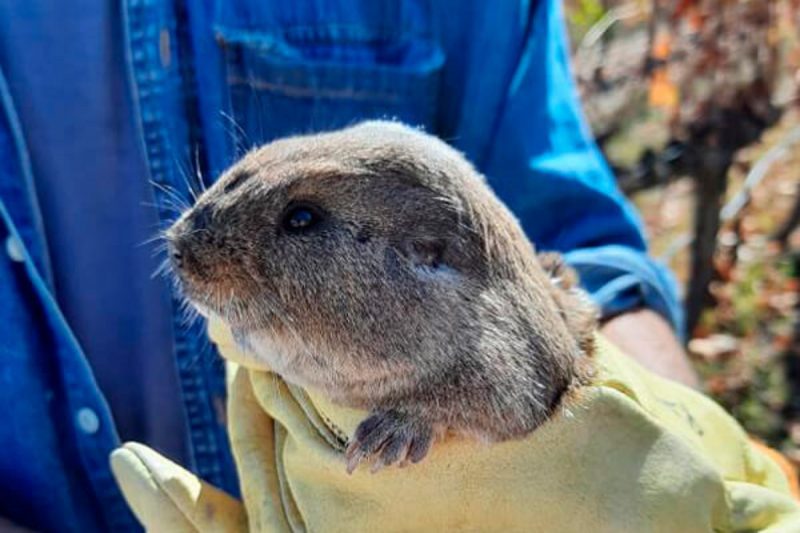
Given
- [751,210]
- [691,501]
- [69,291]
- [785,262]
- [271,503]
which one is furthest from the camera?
[751,210]

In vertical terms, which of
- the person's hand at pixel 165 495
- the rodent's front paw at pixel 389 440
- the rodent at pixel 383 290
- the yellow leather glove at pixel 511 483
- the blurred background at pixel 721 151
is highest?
the rodent at pixel 383 290

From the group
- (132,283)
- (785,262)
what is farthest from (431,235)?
(785,262)

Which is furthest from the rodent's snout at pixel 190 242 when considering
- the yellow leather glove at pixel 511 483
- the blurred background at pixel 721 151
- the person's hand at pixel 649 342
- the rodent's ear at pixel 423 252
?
the blurred background at pixel 721 151

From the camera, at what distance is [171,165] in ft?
7.37

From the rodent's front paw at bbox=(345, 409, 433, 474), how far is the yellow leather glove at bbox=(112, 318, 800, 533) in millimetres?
43

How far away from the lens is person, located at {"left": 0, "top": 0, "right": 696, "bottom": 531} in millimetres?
2168

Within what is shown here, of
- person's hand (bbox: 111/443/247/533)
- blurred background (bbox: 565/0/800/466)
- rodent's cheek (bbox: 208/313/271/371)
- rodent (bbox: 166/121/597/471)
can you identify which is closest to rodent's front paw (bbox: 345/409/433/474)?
rodent (bbox: 166/121/597/471)

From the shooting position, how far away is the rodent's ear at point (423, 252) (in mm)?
1714

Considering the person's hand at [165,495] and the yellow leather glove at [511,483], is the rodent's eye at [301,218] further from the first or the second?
the person's hand at [165,495]

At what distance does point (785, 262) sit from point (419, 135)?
3482 millimetres

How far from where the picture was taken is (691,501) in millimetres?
1695

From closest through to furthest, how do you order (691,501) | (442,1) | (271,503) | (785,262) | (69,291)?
(691,501)
(271,503)
(69,291)
(442,1)
(785,262)

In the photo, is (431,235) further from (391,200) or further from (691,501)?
(691,501)

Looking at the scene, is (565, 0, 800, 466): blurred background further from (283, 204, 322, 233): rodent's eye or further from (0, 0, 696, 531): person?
(283, 204, 322, 233): rodent's eye
